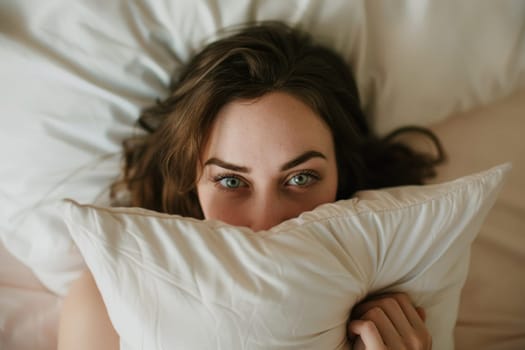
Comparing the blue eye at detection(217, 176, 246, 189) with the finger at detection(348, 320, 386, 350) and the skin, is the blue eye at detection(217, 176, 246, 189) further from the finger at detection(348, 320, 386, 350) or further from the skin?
the finger at detection(348, 320, 386, 350)

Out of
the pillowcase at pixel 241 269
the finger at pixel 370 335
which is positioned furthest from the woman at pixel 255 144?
the pillowcase at pixel 241 269

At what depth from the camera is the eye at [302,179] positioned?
0.96 metres

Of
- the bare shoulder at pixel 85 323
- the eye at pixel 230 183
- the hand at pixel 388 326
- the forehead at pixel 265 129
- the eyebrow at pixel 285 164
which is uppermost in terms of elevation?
the forehead at pixel 265 129

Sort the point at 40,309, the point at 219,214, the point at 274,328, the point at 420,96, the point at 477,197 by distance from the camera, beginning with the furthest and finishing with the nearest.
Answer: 1. the point at 420,96
2. the point at 40,309
3. the point at 219,214
4. the point at 477,197
5. the point at 274,328

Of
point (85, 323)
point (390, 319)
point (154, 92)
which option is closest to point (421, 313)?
point (390, 319)

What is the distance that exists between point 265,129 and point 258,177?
0.31 ft

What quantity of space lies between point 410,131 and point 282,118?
1.48 feet

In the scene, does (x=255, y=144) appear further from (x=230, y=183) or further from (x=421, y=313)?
(x=421, y=313)

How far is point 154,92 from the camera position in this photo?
113 centimetres

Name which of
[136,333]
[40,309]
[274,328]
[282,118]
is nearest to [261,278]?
[274,328]

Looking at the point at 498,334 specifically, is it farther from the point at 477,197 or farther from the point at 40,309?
the point at 40,309

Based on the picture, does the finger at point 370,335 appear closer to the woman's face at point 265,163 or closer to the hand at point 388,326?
the hand at point 388,326

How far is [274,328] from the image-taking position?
0.69m

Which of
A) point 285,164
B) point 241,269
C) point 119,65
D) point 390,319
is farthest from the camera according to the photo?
point 119,65
